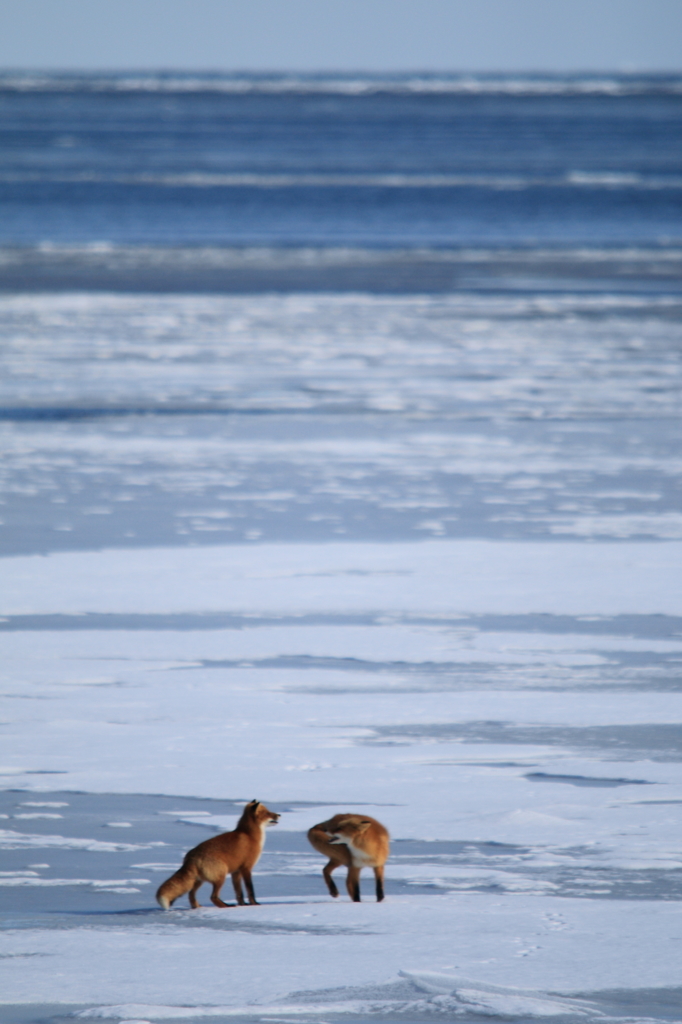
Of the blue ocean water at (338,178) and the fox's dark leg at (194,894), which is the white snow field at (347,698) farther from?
the blue ocean water at (338,178)

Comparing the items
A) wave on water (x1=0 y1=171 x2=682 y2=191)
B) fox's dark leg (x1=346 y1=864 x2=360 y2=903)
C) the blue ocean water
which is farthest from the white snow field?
wave on water (x1=0 y1=171 x2=682 y2=191)

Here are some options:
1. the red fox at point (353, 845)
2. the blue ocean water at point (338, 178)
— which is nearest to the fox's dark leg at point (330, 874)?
the red fox at point (353, 845)

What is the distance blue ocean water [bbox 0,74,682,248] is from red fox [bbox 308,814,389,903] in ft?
72.0

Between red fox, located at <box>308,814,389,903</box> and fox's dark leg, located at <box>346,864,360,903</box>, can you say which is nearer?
red fox, located at <box>308,814,389,903</box>

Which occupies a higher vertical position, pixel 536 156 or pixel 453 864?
pixel 536 156

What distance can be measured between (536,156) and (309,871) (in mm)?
59443

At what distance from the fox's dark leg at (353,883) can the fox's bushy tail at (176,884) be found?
0.34m

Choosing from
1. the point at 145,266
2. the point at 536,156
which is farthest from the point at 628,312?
the point at 536,156

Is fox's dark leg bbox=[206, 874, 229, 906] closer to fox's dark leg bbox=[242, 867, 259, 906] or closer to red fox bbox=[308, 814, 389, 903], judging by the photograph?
fox's dark leg bbox=[242, 867, 259, 906]

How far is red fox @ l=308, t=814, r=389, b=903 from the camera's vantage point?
3.57m

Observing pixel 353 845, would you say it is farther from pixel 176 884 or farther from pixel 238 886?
pixel 176 884

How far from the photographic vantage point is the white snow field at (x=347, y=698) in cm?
344

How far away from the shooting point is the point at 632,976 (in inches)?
133

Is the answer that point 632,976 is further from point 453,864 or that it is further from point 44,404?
point 44,404
